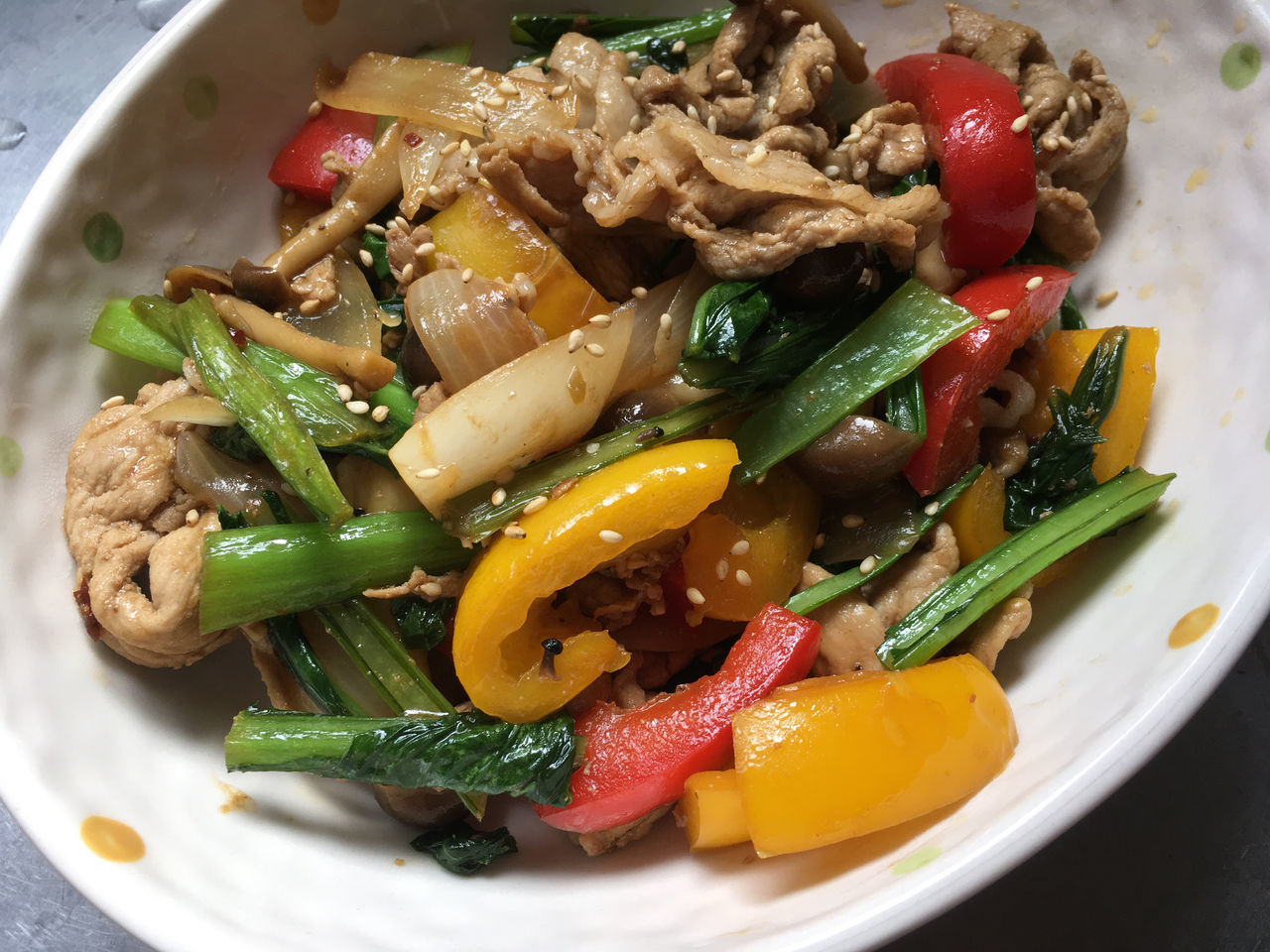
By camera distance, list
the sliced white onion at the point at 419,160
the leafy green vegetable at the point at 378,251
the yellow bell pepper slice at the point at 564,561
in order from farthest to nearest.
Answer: the leafy green vegetable at the point at 378,251 < the sliced white onion at the point at 419,160 < the yellow bell pepper slice at the point at 564,561

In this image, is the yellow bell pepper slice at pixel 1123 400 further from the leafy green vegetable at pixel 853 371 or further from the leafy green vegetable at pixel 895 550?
the leafy green vegetable at pixel 853 371

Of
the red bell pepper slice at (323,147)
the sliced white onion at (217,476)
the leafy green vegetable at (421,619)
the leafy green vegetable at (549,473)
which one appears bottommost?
the leafy green vegetable at (421,619)

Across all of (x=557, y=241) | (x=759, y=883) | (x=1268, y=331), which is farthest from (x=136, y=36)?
(x=1268, y=331)

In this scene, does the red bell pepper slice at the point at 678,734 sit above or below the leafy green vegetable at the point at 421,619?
below

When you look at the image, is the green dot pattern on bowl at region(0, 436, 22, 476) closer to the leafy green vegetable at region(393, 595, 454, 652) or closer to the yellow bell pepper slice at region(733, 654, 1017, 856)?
the leafy green vegetable at region(393, 595, 454, 652)

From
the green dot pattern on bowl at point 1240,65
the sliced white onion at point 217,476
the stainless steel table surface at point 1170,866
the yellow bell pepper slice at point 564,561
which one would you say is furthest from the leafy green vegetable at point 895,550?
the sliced white onion at point 217,476

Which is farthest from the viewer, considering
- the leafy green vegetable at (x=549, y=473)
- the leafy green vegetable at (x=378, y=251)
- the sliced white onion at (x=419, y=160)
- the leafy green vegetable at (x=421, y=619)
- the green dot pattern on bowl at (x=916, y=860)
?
the leafy green vegetable at (x=378, y=251)

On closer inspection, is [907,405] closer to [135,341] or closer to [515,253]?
[515,253]

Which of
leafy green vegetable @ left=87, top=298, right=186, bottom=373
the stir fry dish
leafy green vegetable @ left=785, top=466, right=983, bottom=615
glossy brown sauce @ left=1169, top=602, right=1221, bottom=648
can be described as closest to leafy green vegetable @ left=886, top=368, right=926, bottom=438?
the stir fry dish
